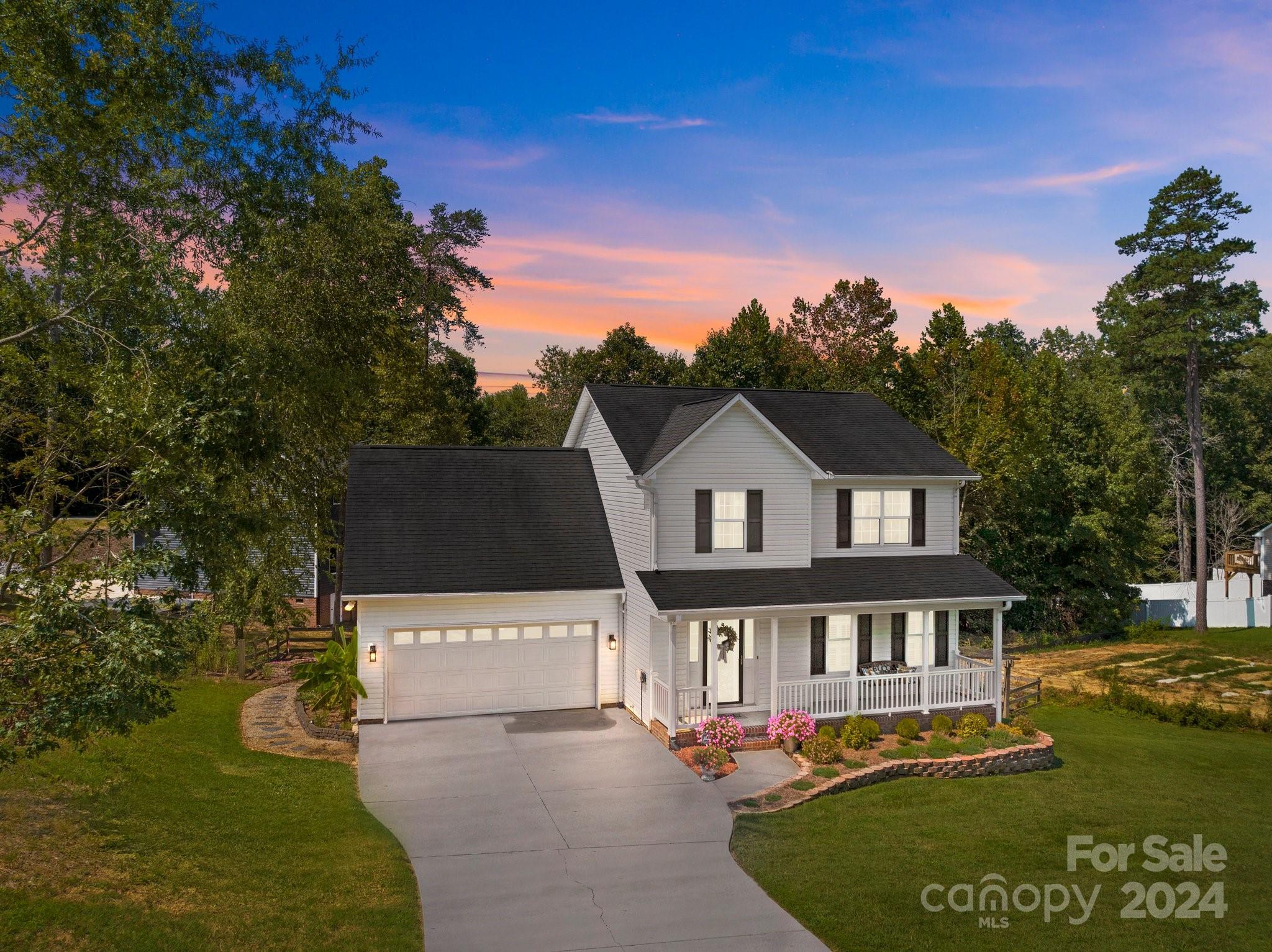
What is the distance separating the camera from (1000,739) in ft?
57.1

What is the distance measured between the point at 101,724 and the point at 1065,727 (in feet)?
68.3

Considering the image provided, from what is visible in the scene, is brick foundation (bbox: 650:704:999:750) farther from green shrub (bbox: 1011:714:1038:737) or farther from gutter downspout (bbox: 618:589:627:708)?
gutter downspout (bbox: 618:589:627:708)

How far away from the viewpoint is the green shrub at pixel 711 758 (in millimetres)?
15539

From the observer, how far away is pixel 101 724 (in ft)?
29.9

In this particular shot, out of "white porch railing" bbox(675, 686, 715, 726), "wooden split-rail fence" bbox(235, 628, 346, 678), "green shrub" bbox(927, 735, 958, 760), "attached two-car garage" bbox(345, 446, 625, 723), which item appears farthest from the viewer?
"wooden split-rail fence" bbox(235, 628, 346, 678)

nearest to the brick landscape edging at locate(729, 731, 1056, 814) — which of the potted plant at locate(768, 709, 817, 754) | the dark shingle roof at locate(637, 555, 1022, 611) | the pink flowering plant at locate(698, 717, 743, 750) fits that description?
the potted plant at locate(768, 709, 817, 754)

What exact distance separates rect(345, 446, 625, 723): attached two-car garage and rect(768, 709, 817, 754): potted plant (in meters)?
4.15

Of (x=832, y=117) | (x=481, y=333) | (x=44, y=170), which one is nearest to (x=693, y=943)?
(x=44, y=170)

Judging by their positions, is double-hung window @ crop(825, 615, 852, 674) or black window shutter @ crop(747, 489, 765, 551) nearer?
black window shutter @ crop(747, 489, 765, 551)

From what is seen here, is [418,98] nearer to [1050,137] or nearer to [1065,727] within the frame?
[1050,137]

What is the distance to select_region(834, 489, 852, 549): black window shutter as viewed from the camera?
20375 millimetres

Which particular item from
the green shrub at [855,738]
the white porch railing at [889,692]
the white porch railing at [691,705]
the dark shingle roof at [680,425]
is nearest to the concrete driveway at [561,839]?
the white porch railing at [691,705]

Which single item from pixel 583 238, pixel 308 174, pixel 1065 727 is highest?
pixel 583 238

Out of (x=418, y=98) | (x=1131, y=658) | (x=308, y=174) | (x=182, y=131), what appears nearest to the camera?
(x=182, y=131)
